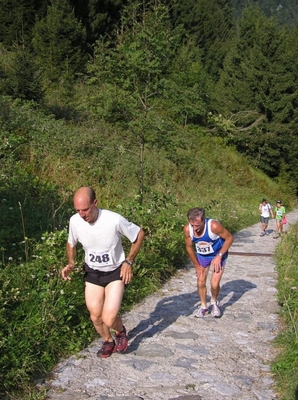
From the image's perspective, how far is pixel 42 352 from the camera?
5109mm

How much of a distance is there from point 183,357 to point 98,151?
9.99 metres

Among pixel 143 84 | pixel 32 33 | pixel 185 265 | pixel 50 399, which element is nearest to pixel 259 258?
pixel 185 265

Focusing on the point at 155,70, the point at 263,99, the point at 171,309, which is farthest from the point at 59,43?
the point at 171,309

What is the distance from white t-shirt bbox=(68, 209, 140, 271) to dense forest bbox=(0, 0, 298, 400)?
2.62ft

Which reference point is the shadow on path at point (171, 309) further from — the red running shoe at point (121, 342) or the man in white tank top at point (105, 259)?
the man in white tank top at point (105, 259)

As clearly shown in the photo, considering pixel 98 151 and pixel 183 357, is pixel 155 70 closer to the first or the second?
pixel 98 151

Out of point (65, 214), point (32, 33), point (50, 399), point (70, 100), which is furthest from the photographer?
point (32, 33)

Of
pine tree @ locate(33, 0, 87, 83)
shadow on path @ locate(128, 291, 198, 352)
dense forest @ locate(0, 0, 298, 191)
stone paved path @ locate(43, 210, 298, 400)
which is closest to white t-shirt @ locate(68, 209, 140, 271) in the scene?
stone paved path @ locate(43, 210, 298, 400)

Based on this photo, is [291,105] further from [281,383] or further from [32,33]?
[281,383]

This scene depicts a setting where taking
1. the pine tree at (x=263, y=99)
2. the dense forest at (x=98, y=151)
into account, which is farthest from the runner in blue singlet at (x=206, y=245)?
the pine tree at (x=263, y=99)

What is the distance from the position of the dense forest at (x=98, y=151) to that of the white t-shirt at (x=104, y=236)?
2.62 feet

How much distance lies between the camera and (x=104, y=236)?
16.8 ft

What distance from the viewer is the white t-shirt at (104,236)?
5.11m

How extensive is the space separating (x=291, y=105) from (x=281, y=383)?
3441 cm
